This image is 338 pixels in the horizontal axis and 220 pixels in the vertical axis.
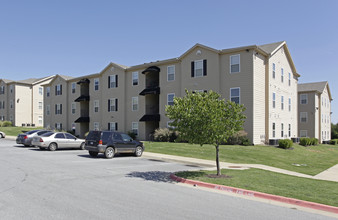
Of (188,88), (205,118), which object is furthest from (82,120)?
(205,118)

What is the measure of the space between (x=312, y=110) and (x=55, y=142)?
39.6 m

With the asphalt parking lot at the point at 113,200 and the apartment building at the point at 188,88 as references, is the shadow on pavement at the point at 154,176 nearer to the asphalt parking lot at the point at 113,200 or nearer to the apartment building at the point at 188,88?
the asphalt parking lot at the point at 113,200

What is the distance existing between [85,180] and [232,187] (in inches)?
206

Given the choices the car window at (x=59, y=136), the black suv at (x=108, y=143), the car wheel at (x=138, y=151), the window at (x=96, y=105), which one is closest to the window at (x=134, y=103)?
the window at (x=96, y=105)

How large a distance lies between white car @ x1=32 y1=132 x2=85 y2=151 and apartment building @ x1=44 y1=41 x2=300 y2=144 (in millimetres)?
11742

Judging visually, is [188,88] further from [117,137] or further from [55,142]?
[55,142]

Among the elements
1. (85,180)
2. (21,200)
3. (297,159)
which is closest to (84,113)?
(297,159)

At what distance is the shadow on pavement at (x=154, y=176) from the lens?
1134 cm

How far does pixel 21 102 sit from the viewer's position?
→ 5609 centimetres

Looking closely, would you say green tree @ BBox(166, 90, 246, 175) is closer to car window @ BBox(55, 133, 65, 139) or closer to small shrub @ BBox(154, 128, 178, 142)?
car window @ BBox(55, 133, 65, 139)

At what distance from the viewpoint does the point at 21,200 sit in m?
7.40

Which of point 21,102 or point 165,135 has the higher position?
point 21,102

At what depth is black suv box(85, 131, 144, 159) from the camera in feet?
58.2

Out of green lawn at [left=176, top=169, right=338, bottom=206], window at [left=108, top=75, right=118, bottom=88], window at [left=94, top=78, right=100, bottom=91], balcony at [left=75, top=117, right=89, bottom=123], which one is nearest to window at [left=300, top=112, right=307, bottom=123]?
window at [left=108, top=75, right=118, bottom=88]
